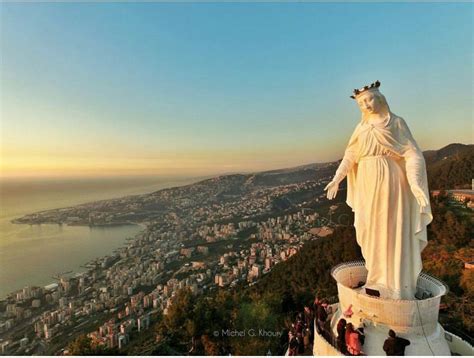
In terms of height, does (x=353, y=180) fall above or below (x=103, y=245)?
above

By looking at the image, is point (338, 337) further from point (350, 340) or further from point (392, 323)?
point (392, 323)

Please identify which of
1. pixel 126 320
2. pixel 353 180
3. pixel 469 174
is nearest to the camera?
pixel 353 180

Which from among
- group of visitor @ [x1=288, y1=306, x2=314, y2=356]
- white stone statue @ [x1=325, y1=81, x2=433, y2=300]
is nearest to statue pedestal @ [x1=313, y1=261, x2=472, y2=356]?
white stone statue @ [x1=325, y1=81, x2=433, y2=300]

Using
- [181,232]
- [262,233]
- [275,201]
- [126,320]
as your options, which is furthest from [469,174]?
[126,320]

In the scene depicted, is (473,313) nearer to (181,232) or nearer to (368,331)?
(368,331)

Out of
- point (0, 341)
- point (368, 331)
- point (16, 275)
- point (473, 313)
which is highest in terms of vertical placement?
point (368, 331)

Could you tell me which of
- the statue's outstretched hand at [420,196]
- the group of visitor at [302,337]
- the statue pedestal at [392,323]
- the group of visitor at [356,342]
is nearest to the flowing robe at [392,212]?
the statue's outstretched hand at [420,196]

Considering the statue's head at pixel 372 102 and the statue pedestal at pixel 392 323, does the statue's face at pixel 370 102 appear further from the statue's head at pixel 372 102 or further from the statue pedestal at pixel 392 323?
the statue pedestal at pixel 392 323
